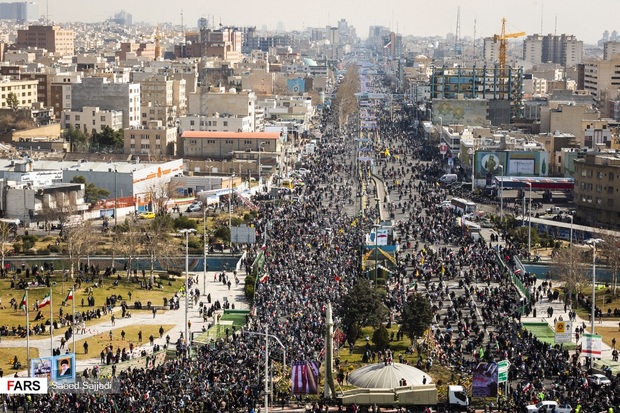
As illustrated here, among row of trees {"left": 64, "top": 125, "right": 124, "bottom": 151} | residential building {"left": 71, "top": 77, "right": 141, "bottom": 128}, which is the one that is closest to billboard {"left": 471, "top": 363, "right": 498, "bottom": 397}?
row of trees {"left": 64, "top": 125, "right": 124, "bottom": 151}

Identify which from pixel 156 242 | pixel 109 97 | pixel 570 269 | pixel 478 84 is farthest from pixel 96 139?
pixel 570 269

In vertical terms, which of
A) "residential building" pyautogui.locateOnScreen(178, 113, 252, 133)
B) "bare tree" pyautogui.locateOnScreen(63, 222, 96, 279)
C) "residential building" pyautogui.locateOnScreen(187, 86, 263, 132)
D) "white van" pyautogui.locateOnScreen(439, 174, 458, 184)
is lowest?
"bare tree" pyautogui.locateOnScreen(63, 222, 96, 279)

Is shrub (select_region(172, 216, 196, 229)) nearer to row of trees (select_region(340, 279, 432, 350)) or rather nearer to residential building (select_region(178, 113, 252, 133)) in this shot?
row of trees (select_region(340, 279, 432, 350))

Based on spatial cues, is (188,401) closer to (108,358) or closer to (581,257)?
(108,358)

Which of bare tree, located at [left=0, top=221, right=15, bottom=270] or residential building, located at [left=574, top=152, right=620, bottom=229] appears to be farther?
residential building, located at [left=574, top=152, right=620, bottom=229]

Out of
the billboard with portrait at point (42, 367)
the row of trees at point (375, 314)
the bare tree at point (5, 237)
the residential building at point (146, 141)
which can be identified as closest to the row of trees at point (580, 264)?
the row of trees at point (375, 314)

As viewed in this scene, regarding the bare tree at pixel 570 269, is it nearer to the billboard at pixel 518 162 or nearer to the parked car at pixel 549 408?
the parked car at pixel 549 408

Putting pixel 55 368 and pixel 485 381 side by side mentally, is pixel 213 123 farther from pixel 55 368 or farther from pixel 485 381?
pixel 485 381
